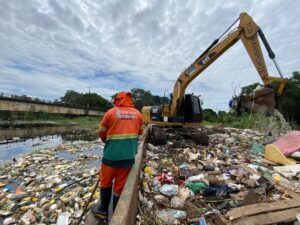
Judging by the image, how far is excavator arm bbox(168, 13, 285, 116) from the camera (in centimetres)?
698

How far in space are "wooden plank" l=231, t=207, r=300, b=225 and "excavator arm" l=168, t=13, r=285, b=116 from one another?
4.94 meters

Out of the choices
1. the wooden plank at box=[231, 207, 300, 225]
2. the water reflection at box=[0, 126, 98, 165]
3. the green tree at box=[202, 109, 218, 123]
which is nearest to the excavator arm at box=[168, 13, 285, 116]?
the wooden plank at box=[231, 207, 300, 225]

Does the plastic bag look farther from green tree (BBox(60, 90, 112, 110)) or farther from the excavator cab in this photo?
green tree (BBox(60, 90, 112, 110))

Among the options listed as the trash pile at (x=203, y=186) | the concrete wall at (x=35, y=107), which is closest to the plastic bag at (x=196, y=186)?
the trash pile at (x=203, y=186)

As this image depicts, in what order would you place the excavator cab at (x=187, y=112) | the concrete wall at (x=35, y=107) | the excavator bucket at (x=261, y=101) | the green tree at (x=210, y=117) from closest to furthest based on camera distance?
the excavator bucket at (x=261, y=101) → the excavator cab at (x=187, y=112) → the green tree at (x=210, y=117) → the concrete wall at (x=35, y=107)

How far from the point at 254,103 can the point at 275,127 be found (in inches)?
130

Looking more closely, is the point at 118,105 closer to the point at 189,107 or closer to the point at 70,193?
the point at 70,193

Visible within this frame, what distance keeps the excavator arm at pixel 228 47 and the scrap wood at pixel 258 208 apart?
4.60 metres

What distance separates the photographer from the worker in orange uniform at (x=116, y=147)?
2965 mm

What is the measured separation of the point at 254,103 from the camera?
719 centimetres

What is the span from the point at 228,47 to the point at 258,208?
620 centimetres

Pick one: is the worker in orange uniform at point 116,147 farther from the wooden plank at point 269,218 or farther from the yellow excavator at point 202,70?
the yellow excavator at point 202,70

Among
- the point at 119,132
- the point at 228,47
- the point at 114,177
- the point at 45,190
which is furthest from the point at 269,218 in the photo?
the point at 228,47

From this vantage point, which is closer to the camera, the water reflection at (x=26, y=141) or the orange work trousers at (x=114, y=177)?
the orange work trousers at (x=114, y=177)
